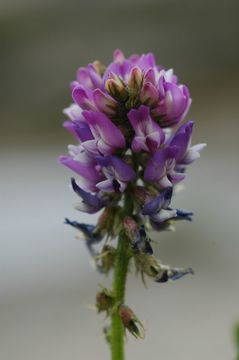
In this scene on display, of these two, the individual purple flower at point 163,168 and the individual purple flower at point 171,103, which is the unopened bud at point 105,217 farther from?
the individual purple flower at point 171,103

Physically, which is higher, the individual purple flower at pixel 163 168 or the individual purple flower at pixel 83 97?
the individual purple flower at pixel 83 97

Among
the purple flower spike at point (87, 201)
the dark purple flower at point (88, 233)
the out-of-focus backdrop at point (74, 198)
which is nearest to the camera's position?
the purple flower spike at point (87, 201)

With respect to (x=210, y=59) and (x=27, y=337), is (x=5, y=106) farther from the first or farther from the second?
(x=27, y=337)

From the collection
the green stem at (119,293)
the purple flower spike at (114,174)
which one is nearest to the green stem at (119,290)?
the green stem at (119,293)

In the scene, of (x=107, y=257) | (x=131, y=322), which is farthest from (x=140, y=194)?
(x=131, y=322)

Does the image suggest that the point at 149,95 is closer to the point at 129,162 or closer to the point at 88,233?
the point at 129,162

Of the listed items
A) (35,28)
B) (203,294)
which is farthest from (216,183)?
(35,28)

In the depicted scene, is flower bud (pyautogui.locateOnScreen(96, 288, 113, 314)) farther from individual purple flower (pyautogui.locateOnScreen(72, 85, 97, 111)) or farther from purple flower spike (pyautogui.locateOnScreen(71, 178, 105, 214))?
individual purple flower (pyautogui.locateOnScreen(72, 85, 97, 111))
